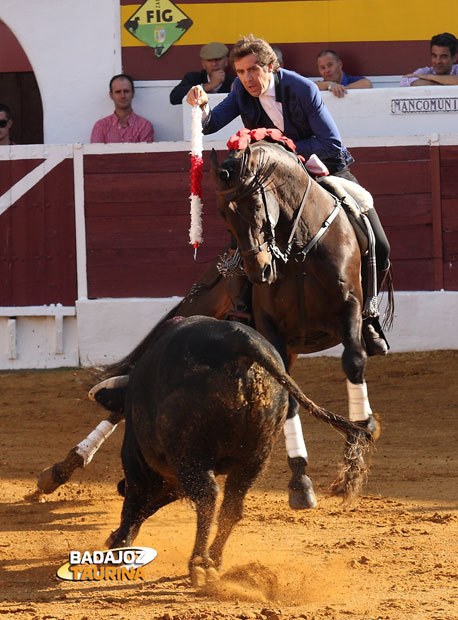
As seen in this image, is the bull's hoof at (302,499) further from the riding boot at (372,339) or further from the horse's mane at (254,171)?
the horse's mane at (254,171)

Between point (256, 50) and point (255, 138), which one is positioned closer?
point (255, 138)

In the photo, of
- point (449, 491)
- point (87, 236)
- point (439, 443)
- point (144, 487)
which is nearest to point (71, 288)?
point (87, 236)

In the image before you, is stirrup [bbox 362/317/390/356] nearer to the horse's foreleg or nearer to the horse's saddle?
the horse's saddle

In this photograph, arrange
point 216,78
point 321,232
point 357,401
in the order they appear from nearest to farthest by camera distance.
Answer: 1. point 321,232
2. point 357,401
3. point 216,78

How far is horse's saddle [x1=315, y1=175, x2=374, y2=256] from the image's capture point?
16.9ft

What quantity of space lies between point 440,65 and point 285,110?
418 centimetres

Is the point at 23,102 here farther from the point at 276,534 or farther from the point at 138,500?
the point at 138,500

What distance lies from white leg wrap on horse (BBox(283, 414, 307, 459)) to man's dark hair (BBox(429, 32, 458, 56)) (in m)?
5.13

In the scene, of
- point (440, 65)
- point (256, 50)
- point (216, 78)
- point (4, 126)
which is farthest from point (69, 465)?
point (440, 65)

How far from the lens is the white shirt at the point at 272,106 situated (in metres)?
5.15

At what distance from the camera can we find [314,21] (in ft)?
32.0

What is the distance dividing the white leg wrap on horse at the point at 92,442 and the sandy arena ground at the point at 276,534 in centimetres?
26

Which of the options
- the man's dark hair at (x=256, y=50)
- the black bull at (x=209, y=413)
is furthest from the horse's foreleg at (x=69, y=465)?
the man's dark hair at (x=256, y=50)

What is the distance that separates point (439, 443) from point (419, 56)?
182 inches
